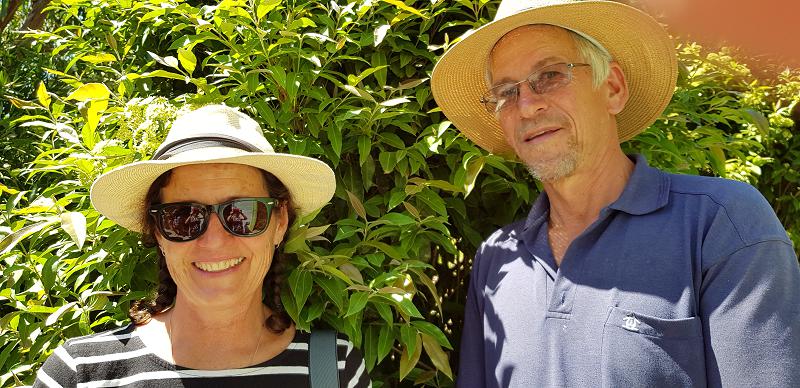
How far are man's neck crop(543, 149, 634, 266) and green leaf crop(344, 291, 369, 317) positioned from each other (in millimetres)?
581

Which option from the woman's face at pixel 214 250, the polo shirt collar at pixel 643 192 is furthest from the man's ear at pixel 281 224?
the polo shirt collar at pixel 643 192

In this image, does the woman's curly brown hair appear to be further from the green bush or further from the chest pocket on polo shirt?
the chest pocket on polo shirt

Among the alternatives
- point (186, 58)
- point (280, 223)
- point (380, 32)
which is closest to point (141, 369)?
point (280, 223)

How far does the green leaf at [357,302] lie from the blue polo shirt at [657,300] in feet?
1.28

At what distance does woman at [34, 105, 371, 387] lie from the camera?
2.00 meters

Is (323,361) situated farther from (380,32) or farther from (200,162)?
(380,32)

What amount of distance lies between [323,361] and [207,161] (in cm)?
64

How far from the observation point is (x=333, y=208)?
259 cm

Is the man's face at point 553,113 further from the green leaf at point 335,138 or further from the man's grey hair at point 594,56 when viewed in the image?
the green leaf at point 335,138

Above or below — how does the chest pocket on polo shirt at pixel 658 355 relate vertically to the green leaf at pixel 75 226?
below

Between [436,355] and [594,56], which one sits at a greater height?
[594,56]

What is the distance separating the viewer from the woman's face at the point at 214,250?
2.01 m

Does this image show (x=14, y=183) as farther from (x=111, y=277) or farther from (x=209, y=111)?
(x=209, y=111)

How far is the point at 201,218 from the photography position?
2.00 m
